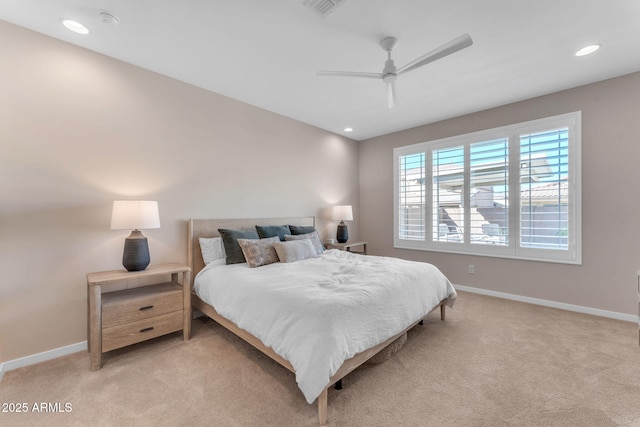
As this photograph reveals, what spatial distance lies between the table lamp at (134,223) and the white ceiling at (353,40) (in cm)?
146

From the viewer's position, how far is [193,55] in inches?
101

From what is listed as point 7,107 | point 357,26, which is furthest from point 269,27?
point 7,107

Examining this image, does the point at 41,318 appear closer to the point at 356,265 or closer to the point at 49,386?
the point at 49,386

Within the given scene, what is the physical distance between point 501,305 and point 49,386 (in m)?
4.64

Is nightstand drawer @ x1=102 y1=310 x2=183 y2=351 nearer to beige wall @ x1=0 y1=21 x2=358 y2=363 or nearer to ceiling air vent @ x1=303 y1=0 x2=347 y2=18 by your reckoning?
beige wall @ x1=0 y1=21 x2=358 y2=363

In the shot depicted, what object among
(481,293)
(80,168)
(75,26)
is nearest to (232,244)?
(80,168)

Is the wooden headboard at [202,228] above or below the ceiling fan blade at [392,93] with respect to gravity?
below

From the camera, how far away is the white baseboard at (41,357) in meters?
2.12

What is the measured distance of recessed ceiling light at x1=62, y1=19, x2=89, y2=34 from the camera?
2.12 meters

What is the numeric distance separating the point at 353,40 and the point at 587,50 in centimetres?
223

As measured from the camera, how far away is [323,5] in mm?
1891

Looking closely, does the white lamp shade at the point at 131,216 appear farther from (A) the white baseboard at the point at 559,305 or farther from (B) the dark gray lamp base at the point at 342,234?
(A) the white baseboard at the point at 559,305

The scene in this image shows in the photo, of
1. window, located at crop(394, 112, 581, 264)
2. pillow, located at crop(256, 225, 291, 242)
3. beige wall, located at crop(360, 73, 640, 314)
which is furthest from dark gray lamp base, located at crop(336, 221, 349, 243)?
beige wall, located at crop(360, 73, 640, 314)

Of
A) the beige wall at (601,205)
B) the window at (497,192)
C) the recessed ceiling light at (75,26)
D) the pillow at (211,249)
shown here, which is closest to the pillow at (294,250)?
the pillow at (211,249)
